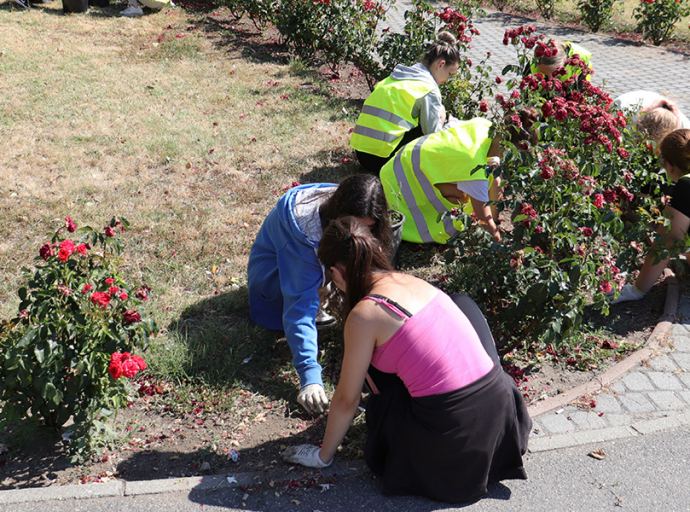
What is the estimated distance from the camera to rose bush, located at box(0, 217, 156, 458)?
92.5 inches

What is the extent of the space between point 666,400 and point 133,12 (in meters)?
9.82

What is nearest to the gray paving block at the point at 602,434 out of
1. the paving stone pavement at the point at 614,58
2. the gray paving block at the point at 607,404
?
the gray paving block at the point at 607,404

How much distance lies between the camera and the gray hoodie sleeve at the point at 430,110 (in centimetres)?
497

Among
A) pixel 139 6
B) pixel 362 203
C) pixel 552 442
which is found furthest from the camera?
pixel 139 6

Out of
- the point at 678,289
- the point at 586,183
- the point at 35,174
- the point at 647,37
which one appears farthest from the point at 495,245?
the point at 647,37

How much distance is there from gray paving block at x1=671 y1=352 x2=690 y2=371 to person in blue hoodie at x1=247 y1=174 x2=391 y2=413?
199 cm

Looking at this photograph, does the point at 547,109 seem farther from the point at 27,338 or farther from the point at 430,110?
the point at 27,338

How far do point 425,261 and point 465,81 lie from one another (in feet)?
8.55

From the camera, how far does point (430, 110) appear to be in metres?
4.98

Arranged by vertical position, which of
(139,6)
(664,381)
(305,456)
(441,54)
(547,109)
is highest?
(139,6)

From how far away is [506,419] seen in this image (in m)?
2.45

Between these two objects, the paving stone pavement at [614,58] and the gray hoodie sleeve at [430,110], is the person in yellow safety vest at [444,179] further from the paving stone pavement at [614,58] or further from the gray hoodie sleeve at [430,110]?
the paving stone pavement at [614,58]

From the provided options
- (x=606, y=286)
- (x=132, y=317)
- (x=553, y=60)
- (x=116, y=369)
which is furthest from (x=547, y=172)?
(x=553, y=60)

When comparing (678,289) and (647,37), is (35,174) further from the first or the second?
(647,37)
